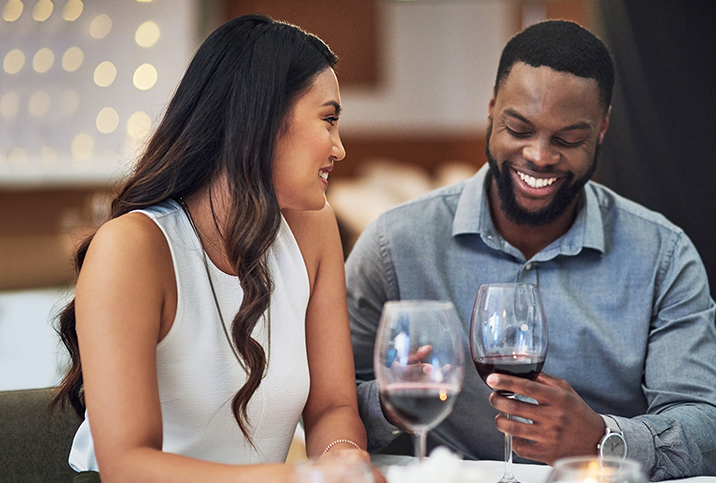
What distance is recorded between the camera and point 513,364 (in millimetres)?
1045

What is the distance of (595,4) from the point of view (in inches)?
125

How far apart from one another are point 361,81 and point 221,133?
243 inches

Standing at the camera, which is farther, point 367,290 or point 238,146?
point 367,290

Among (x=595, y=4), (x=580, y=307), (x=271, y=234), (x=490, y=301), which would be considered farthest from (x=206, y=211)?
(x=595, y=4)

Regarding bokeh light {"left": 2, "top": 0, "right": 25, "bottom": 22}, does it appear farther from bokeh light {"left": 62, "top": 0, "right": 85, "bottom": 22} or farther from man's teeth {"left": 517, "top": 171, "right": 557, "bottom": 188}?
man's teeth {"left": 517, "top": 171, "right": 557, "bottom": 188}

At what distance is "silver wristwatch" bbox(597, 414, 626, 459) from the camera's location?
4.06 ft

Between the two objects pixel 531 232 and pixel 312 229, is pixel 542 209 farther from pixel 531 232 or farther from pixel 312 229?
pixel 312 229

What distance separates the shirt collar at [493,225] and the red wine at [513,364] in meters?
0.65

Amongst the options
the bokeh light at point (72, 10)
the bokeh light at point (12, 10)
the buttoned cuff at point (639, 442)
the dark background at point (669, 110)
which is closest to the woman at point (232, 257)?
the buttoned cuff at point (639, 442)

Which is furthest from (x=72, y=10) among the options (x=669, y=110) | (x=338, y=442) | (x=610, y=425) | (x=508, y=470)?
(x=508, y=470)

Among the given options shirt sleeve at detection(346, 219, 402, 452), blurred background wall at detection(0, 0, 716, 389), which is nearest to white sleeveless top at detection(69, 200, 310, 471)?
shirt sleeve at detection(346, 219, 402, 452)

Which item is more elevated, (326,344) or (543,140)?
(543,140)

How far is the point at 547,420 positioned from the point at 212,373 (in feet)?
1.77

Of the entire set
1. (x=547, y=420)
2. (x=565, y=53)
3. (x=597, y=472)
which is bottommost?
(x=547, y=420)
